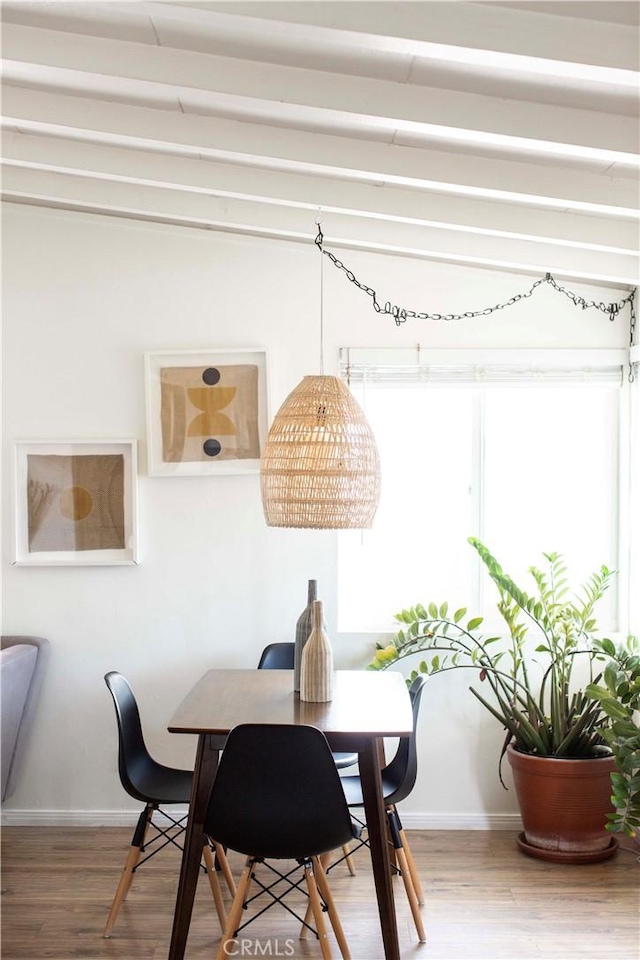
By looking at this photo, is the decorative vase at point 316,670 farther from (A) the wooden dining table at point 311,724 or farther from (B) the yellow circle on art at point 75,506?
(B) the yellow circle on art at point 75,506

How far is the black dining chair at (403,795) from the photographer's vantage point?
3.14 m

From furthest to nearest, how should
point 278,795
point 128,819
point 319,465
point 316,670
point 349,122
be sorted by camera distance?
1. point 128,819
2. point 316,670
3. point 319,465
4. point 349,122
5. point 278,795

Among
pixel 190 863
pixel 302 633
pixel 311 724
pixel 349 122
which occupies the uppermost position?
pixel 349 122

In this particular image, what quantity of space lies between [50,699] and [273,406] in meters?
1.65

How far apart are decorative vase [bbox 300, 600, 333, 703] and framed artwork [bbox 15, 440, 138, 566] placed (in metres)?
1.36

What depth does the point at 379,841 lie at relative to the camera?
2.74 meters

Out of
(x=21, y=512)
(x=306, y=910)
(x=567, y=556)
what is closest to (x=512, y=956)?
(x=306, y=910)

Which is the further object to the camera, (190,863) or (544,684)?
(544,684)

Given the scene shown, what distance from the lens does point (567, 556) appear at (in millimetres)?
4254

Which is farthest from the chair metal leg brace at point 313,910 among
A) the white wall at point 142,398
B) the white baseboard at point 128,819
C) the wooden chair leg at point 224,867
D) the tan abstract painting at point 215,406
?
the tan abstract painting at point 215,406

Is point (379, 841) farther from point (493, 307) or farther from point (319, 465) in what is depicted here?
point (493, 307)

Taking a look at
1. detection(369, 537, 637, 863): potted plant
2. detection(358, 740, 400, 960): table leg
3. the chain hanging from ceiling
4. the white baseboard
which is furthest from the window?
detection(358, 740, 400, 960): table leg

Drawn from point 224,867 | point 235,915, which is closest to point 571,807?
point 224,867

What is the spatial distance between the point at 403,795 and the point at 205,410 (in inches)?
74.2
